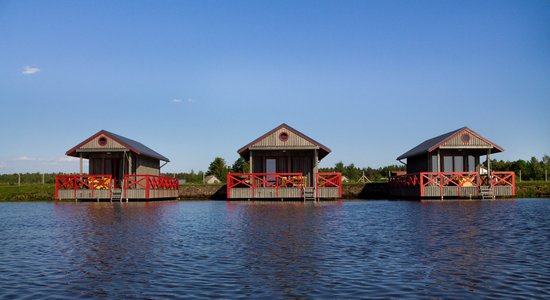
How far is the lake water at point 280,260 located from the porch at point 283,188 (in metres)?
16.6

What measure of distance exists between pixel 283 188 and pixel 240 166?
3111 centimetres

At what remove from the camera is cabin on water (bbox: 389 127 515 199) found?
110ft

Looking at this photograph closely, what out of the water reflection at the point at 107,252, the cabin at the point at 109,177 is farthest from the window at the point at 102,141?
the water reflection at the point at 107,252

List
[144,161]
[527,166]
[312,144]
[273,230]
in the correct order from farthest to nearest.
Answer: [527,166] → [144,161] → [312,144] → [273,230]

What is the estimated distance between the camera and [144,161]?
130 feet

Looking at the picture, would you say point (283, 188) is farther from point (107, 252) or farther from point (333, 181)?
point (107, 252)

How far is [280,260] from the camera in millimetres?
10000

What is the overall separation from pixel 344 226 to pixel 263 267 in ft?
24.1

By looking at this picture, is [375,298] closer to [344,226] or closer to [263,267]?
[263,267]

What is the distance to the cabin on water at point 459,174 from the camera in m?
33.6

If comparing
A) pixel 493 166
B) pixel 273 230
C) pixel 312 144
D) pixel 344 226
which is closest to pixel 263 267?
pixel 273 230

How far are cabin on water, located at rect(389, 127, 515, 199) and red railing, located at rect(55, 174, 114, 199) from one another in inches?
835

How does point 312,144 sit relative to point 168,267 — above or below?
above

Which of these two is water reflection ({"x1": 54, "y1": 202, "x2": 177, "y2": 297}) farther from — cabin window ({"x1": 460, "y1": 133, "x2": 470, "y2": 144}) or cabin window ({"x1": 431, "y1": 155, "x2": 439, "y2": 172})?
cabin window ({"x1": 431, "y1": 155, "x2": 439, "y2": 172})
